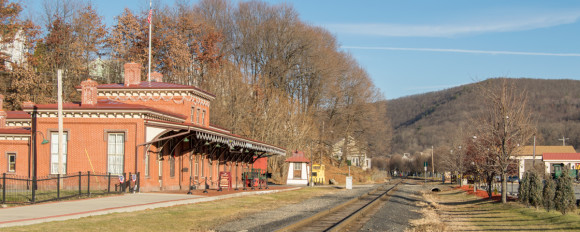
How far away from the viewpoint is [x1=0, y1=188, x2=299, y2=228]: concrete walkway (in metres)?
17.4

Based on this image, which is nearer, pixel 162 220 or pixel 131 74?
pixel 162 220

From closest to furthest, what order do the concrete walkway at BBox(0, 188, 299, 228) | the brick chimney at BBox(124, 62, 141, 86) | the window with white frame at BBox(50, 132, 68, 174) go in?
the concrete walkway at BBox(0, 188, 299, 228), the window with white frame at BBox(50, 132, 68, 174), the brick chimney at BBox(124, 62, 141, 86)

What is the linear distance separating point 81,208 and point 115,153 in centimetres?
1045

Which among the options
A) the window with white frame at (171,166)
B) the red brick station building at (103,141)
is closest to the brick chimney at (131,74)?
the red brick station building at (103,141)

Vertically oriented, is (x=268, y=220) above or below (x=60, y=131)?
below

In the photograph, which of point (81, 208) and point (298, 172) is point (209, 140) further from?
point (298, 172)

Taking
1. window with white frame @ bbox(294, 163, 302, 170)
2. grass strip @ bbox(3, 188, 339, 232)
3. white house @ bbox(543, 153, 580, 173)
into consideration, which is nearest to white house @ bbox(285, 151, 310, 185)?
window with white frame @ bbox(294, 163, 302, 170)

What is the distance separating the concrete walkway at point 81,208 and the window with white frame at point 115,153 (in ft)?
9.68

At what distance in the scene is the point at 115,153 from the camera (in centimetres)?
3123

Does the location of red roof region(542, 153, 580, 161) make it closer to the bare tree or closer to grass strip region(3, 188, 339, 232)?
the bare tree

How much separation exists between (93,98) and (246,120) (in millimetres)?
32305

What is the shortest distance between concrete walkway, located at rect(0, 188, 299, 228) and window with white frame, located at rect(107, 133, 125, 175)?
2.95 meters

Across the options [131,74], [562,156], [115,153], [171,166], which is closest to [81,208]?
[115,153]

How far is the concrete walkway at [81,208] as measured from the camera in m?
17.4
